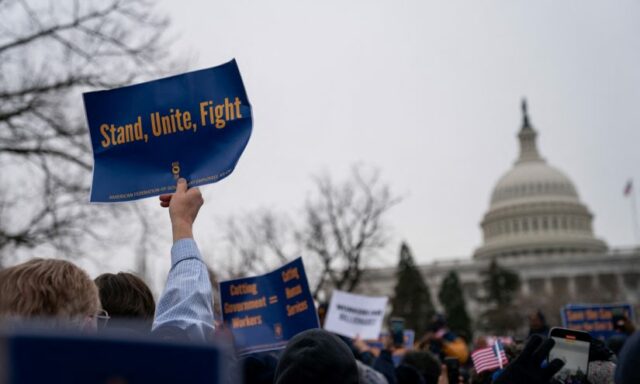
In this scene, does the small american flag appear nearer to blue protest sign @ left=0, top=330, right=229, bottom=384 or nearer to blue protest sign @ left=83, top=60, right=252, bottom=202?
blue protest sign @ left=83, top=60, right=252, bottom=202

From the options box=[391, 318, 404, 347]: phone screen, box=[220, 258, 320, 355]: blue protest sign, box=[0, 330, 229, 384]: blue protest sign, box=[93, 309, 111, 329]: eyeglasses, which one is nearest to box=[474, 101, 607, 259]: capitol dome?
box=[391, 318, 404, 347]: phone screen

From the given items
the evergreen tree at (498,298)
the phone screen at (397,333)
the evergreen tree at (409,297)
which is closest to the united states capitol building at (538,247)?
the evergreen tree at (498,298)

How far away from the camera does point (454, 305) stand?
249ft

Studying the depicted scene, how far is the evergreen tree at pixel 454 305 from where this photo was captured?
72.6 metres

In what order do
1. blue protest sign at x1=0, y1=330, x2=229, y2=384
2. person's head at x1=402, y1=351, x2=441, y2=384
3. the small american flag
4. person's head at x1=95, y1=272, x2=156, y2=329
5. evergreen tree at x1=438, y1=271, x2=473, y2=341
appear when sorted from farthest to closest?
evergreen tree at x1=438, y1=271, x2=473, y2=341
person's head at x1=402, y1=351, x2=441, y2=384
the small american flag
person's head at x1=95, y1=272, x2=156, y2=329
blue protest sign at x1=0, y1=330, x2=229, y2=384

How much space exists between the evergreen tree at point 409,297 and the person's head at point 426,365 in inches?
2559

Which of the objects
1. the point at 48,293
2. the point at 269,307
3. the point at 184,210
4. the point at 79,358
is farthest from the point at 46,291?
the point at 269,307

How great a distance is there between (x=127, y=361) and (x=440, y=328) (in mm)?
9124

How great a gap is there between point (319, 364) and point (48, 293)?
913 millimetres

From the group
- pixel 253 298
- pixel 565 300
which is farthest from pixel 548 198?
pixel 253 298

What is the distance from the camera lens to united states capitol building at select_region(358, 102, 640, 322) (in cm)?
9188

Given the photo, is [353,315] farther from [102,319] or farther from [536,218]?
[536,218]

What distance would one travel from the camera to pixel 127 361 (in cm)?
97

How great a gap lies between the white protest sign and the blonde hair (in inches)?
322
